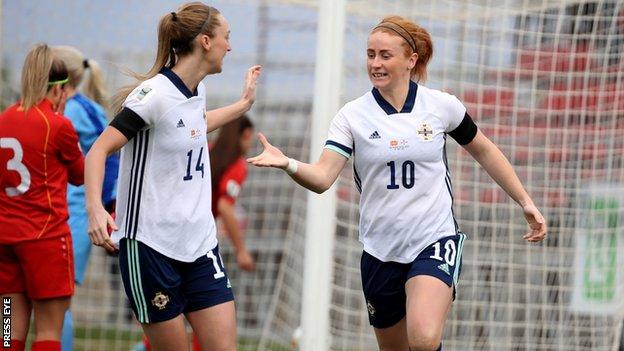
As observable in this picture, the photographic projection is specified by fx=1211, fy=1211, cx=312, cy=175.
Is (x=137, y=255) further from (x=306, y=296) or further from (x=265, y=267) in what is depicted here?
(x=265, y=267)

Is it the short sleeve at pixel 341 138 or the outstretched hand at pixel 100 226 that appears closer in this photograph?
the outstretched hand at pixel 100 226

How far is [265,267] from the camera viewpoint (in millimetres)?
12523

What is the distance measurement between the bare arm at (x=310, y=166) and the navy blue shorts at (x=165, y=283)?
614 mm

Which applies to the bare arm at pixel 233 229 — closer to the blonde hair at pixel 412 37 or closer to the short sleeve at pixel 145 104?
the blonde hair at pixel 412 37

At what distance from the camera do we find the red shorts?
20.4 ft

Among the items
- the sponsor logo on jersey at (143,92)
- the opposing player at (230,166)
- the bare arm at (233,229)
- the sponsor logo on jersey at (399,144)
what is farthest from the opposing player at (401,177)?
the bare arm at (233,229)

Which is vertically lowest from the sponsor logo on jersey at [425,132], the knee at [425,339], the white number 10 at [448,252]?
the knee at [425,339]

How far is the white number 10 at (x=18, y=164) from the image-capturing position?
6.18 metres

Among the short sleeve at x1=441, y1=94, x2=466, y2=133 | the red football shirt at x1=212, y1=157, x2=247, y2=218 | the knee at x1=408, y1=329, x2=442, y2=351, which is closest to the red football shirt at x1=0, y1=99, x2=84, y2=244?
the short sleeve at x1=441, y1=94, x2=466, y2=133

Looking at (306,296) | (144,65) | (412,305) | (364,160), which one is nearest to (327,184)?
(364,160)

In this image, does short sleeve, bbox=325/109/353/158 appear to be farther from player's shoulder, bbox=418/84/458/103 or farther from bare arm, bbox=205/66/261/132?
bare arm, bbox=205/66/261/132

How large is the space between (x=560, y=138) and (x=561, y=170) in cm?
21

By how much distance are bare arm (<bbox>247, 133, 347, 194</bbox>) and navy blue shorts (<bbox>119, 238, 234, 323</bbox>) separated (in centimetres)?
61

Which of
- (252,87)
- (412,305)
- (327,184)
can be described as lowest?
(412,305)
